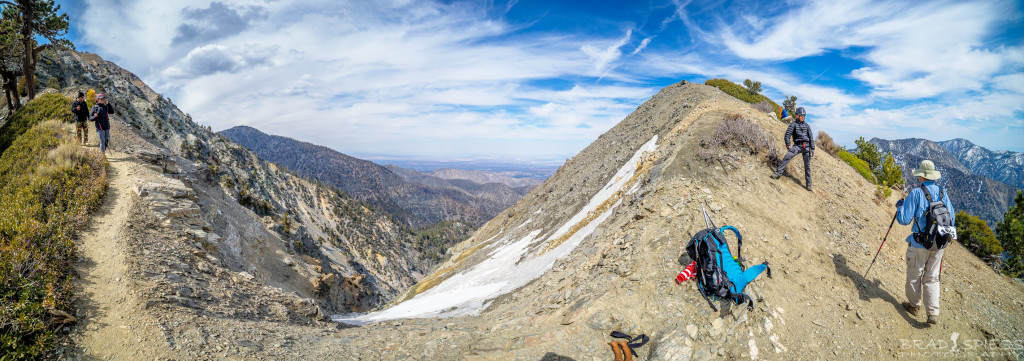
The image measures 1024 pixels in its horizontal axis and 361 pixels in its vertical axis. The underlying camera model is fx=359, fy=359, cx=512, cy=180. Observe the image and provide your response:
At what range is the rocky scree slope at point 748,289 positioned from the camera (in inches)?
252

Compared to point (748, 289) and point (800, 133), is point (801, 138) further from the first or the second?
point (748, 289)

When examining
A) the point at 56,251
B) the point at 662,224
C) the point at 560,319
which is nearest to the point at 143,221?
the point at 56,251

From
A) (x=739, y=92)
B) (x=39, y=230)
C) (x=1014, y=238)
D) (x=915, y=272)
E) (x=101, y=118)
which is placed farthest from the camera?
(x=739, y=92)

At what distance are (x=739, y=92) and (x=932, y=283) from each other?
28.9 meters

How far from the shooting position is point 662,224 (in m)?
9.14

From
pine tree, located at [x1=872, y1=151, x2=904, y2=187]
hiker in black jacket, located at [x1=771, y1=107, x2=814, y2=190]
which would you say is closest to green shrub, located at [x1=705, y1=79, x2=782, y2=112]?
pine tree, located at [x1=872, y1=151, x2=904, y2=187]

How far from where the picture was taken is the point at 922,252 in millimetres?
7039

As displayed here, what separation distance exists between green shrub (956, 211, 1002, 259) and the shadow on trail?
26.6m

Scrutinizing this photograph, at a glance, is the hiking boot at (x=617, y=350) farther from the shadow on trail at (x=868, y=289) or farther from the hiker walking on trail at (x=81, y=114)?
the hiker walking on trail at (x=81, y=114)

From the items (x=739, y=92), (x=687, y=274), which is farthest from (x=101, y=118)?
(x=739, y=92)

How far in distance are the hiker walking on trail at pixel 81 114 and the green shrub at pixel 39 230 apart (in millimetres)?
560

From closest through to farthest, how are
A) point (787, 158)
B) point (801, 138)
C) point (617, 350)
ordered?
point (617, 350)
point (801, 138)
point (787, 158)

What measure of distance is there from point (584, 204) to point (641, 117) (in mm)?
15686

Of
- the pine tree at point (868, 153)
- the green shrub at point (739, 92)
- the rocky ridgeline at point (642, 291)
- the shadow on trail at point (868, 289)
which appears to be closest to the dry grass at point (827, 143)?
the rocky ridgeline at point (642, 291)
